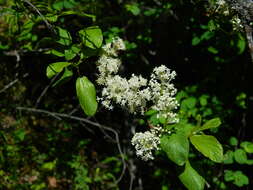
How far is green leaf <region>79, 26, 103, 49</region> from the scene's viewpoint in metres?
1.54

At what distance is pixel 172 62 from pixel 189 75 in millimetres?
313

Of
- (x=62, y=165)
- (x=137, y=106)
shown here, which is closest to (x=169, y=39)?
(x=62, y=165)

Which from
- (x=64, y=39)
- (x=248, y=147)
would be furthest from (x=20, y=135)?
(x=248, y=147)

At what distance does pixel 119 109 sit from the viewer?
321 cm

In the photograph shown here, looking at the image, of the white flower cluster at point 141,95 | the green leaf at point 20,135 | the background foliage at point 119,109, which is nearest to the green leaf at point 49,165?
the background foliage at point 119,109

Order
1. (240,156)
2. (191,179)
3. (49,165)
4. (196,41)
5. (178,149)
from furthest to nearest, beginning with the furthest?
(49,165), (196,41), (240,156), (191,179), (178,149)

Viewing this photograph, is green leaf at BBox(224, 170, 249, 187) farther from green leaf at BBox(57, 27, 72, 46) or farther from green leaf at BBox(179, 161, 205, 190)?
green leaf at BBox(57, 27, 72, 46)

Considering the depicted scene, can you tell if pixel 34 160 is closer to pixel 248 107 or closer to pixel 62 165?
pixel 62 165

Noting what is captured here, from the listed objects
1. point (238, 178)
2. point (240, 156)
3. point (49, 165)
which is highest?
point (240, 156)

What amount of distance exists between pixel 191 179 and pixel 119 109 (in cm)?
171

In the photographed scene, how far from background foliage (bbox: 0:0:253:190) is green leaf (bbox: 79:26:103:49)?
1073mm

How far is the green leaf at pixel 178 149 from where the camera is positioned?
4.74ft

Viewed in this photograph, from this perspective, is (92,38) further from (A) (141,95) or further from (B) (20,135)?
(B) (20,135)

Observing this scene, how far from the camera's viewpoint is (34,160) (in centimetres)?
413
